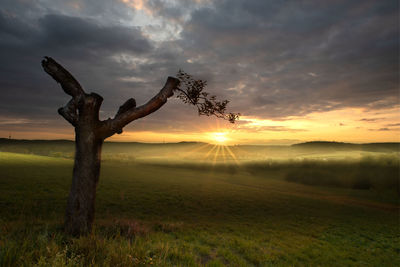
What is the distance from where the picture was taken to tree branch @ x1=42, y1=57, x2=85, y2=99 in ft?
31.3

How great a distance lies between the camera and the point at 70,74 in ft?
32.5

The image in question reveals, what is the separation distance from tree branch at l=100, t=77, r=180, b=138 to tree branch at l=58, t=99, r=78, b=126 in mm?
1271

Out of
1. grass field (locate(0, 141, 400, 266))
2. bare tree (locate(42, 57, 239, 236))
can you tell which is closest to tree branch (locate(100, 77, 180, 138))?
bare tree (locate(42, 57, 239, 236))

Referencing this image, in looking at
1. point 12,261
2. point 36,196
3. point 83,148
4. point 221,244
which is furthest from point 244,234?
point 36,196

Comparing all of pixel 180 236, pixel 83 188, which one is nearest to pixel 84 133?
pixel 83 188

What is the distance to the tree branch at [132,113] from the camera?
10211 millimetres

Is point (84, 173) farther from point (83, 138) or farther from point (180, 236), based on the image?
point (180, 236)

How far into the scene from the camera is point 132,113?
34.0 ft

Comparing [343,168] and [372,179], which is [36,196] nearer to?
[372,179]

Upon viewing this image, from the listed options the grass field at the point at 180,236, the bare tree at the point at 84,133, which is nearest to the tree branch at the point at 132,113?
the bare tree at the point at 84,133

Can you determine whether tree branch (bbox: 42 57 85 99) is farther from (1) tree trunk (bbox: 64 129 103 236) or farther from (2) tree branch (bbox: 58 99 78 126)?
(1) tree trunk (bbox: 64 129 103 236)

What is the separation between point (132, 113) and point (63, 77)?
363 centimetres

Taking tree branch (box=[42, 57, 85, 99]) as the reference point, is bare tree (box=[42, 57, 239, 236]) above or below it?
below

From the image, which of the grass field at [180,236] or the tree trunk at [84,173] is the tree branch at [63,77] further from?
the grass field at [180,236]
